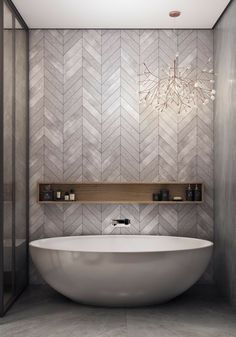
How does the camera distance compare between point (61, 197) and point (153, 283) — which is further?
point (61, 197)

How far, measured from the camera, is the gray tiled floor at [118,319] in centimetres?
370

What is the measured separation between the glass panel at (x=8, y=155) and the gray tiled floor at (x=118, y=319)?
34cm

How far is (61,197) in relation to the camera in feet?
17.2

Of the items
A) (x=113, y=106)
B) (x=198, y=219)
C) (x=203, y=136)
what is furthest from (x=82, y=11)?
(x=198, y=219)

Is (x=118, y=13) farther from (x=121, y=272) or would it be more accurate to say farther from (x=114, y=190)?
(x=121, y=272)

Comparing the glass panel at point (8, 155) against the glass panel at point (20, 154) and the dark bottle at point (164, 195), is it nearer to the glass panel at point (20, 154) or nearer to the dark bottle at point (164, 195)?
the glass panel at point (20, 154)

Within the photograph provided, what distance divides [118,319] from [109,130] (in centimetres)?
213

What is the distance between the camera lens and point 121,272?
13.2 feet

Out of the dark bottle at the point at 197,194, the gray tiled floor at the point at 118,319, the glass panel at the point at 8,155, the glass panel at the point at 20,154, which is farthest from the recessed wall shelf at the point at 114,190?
the gray tiled floor at the point at 118,319

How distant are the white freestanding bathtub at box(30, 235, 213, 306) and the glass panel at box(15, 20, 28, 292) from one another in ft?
1.50

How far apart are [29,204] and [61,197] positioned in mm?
366

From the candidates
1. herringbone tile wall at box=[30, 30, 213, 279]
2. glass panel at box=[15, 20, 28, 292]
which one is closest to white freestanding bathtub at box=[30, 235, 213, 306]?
glass panel at box=[15, 20, 28, 292]

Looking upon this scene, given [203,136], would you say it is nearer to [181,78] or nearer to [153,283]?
[181,78]

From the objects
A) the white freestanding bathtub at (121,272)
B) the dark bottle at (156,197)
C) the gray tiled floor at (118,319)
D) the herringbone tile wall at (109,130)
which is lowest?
the gray tiled floor at (118,319)
